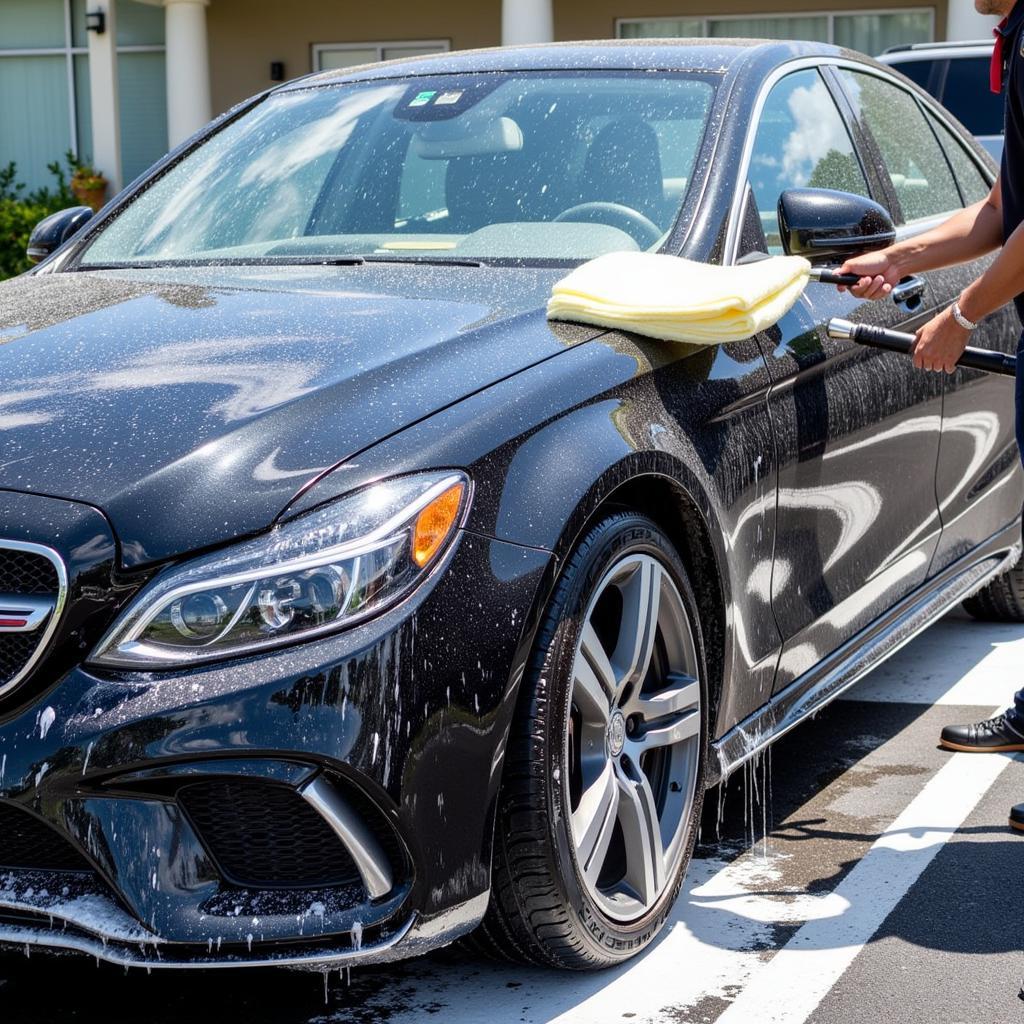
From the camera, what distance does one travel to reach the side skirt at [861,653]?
3.22 m

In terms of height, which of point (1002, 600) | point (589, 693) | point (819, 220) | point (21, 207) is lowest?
point (1002, 600)

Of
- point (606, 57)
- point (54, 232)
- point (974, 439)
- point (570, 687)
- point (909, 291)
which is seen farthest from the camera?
point (974, 439)

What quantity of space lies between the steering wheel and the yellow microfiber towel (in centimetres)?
23

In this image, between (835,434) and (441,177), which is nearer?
(835,434)

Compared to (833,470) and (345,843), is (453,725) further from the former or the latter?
(833,470)

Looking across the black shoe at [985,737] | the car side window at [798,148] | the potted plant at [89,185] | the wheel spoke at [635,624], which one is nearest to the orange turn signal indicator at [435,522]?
the wheel spoke at [635,624]

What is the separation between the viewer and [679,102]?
3.61m

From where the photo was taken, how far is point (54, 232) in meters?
4.21

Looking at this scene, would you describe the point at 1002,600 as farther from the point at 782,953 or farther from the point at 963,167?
the point at 782,953

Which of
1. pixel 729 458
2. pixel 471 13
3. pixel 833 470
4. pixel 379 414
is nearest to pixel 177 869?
pixel 379 414

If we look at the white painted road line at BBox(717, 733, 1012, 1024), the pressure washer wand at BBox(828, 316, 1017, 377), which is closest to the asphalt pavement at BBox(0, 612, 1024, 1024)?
the white painted road line at BBox(717, 733, 1012, 1024)

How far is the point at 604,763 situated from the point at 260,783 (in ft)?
2.22

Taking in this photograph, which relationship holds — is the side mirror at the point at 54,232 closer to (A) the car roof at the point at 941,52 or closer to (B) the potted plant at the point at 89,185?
(A) the car roof at the point at 941,52

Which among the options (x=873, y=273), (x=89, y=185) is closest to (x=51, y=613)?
(x=873, y=273)
